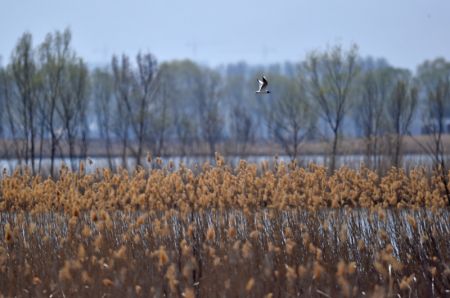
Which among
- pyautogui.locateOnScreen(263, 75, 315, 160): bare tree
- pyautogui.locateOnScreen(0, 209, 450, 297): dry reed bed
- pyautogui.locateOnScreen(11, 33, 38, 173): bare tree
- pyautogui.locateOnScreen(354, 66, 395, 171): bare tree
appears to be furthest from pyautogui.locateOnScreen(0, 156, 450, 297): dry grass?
pyautogui.locateOnScreen(11, 33, 38, 173): bare tree

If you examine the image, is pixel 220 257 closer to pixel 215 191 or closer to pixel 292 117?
pixel 215 191

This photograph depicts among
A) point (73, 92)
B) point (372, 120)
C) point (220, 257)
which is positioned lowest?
point (220, 257)

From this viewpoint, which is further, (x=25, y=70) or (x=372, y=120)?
(x=372, y=120)

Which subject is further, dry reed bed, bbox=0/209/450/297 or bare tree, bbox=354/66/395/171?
bare tree, bbox=354/66/395/171

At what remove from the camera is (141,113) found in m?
23.3

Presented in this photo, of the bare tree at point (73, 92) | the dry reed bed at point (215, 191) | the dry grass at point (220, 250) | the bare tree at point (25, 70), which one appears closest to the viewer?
the dry grass at point (220, 250)

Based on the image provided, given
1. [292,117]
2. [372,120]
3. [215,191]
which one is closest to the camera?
[215,191]

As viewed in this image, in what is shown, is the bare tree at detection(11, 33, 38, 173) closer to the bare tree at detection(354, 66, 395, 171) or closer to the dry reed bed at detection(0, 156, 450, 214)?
the bare tree at detection(354, 66, 395, 171)

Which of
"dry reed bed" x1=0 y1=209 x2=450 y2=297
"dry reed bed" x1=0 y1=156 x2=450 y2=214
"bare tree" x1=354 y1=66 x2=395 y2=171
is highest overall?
"bare tree" x1=354 y1=66 x2=395 y2=171

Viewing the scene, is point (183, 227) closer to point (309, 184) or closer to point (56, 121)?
point (309, 184)

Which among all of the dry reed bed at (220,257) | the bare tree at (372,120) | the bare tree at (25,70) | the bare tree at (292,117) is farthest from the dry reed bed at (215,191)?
the bare tree at (25,70)

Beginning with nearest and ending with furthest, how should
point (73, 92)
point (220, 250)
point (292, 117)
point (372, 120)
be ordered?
1. point (220, 250)
2. point (292, 117)
3. point (73, 92)
4. point (372, 120)

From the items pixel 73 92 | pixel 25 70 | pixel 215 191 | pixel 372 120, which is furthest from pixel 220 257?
pixel 372 120

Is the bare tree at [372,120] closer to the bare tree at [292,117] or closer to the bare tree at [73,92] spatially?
the bare tree at [292,117]
